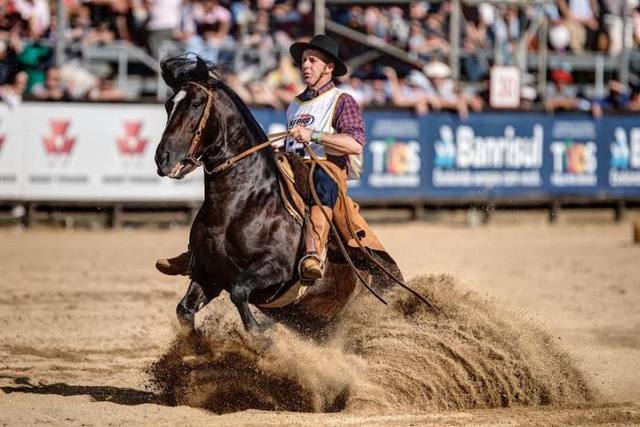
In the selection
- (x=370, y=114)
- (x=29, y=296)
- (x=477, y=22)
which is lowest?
(x=29, y=296)

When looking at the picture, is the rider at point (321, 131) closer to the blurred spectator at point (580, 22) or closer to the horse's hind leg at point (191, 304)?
the horse's hind leg at point (191, 304)

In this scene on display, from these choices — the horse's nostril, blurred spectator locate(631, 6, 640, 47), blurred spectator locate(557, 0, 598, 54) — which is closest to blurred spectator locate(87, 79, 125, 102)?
blurred spectator locate(557, 0, 598, 54)

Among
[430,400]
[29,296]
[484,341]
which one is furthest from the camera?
[29,296]

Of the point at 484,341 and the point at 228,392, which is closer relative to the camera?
the point at 228,392

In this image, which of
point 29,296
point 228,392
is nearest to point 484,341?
point 228,392

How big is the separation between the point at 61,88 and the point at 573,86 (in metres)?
9.53

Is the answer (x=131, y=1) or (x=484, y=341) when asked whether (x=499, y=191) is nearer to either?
(x=131, y=1)

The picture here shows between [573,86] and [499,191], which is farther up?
[573,86]

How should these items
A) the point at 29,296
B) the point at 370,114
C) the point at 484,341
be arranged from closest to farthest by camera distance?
the point at 484,341 < the point at 29,296 < the point at 370,114

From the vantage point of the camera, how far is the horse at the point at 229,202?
22.2 feet

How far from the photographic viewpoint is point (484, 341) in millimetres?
7492

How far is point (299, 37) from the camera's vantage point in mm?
19641

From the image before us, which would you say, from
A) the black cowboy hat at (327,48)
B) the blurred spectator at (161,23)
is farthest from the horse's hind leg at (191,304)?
the blurred spectator at (161,23)

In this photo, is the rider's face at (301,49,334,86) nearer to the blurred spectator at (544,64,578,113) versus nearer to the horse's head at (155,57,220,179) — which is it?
the horse's head at (155,57,220,179)
